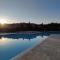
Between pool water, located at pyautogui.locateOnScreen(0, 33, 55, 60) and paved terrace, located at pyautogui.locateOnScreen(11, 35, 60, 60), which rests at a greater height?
paved terrace, located at pyautogui.locateOnScreen(11, 35, 60, 60)

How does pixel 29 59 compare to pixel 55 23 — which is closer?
pixel 29 59

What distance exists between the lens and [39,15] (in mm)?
17266

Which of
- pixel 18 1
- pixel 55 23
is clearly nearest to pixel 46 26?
pixel 55 23

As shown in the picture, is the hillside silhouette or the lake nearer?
the lake

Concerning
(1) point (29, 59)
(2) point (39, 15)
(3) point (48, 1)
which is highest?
(3) point (48, 1)

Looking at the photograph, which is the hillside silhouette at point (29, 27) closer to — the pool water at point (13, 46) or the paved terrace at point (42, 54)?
the pool water at point (13, 46)

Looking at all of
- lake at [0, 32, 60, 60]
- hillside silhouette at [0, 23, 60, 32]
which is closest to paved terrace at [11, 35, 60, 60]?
lake at [0, 32, 60, 60]

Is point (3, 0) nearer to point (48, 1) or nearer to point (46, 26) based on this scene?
point (48, 1)

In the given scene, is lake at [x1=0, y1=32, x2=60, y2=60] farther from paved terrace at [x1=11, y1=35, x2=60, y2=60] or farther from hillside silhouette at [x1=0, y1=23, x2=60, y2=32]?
hillside silhouette at [x1=0, y1=23, x2=60, y2=32]

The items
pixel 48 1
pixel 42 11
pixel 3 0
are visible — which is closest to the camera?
pixel 3 0

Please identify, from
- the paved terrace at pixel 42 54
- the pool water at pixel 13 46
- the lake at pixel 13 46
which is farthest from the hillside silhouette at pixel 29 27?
the paved terrace at pixel 42 54

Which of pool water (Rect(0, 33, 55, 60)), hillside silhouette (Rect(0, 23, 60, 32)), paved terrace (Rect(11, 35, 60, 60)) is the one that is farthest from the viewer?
hillside silhouette (Rect(0, 23, 60, 32))

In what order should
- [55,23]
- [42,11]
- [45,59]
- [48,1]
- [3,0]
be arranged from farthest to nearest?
[55,23] → [42,11] → [48,1] → [3,0] → [45,59]

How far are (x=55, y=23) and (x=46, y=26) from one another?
55.0 inches
